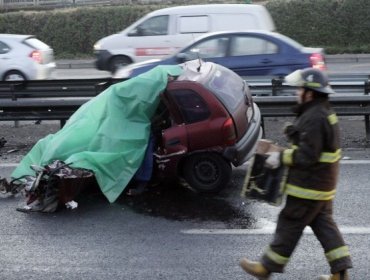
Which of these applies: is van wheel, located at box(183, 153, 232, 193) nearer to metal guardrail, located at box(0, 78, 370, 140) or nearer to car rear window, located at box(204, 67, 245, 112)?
car rear window, located at box(204, 67, 245, 112)

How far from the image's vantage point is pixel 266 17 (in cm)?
1480

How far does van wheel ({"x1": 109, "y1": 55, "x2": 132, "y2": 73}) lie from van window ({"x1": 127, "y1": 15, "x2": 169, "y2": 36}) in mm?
675

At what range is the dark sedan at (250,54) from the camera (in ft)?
38.2

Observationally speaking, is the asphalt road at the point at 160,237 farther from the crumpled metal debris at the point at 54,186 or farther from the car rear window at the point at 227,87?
the car rear window at the point at 227,87

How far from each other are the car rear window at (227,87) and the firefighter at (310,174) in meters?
2.71

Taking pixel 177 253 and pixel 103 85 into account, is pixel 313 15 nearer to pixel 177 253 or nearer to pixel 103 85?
pixel 103 85

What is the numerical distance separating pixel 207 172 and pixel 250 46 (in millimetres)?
5240

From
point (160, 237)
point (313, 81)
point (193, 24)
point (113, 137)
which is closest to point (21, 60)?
point (193, 24)

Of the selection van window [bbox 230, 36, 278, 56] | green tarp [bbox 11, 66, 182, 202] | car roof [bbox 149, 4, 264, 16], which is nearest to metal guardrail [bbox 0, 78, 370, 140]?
van window [bbox 230, 36, 278, 56]

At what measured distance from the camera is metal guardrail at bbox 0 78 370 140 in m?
9.59

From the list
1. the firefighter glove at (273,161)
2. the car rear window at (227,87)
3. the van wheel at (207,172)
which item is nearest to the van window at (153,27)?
the car rear window at (227,87)

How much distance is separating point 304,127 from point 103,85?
690 centimetres

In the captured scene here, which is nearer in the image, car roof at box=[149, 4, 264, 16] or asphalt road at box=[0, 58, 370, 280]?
asphalt road at box=[0, 58, 370, 280]

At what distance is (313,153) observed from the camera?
4230 millimetres
